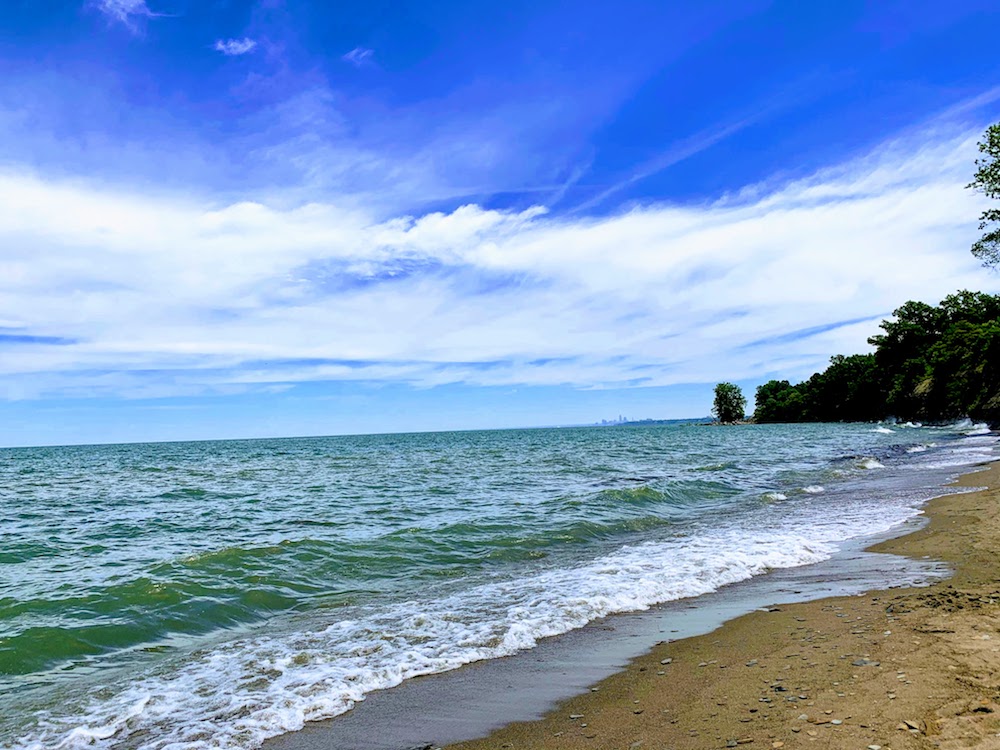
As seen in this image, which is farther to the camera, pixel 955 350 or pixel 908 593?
pixel 955 350

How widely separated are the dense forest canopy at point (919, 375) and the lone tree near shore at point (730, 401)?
322 inches

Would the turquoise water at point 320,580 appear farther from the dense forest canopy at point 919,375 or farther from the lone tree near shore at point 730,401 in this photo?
the lone tree near shore at point 730,401

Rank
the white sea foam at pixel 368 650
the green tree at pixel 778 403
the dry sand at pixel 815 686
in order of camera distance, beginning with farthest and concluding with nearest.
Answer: the green tree at pixel 778 403 < the white sea foam at pixel 368 650 < the dry sand at pixel 815 686

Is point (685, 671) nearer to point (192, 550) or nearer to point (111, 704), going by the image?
point (111, 704)

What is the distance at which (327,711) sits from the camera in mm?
5281

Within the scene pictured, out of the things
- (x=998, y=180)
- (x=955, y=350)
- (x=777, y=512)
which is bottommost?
(x=777, y=512)

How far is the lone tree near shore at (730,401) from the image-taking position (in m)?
169

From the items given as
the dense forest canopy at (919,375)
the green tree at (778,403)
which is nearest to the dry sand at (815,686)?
the dense forest canopy at (919,375)

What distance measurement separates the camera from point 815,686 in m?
4.69

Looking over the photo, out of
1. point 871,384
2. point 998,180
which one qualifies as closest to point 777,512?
point 998,180

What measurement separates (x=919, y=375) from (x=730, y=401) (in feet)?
273

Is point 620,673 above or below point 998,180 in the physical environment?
below

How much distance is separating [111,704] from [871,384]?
129610 mm

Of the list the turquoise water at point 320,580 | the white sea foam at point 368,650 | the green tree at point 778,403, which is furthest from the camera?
the green tree at point 778,403
